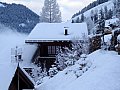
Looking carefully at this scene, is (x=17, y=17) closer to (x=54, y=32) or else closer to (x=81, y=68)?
(x=54, y=32)

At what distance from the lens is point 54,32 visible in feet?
122

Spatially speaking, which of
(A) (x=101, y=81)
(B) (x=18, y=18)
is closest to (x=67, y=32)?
(A) (x=101, y=81)

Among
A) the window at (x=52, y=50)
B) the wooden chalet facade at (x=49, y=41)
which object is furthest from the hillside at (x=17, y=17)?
the window at (x=52, y=50)

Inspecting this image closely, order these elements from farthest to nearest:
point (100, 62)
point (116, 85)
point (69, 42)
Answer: point (69, 42)
point (100, 62)
point (116, 85)

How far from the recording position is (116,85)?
33.9 feet

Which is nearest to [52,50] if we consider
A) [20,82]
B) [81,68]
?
[81,68]

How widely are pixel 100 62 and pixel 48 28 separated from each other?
1005 inches

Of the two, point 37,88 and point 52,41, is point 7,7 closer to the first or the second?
point 52,41

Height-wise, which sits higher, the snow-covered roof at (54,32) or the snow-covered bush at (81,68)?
the snow-covered roof at (54,32)

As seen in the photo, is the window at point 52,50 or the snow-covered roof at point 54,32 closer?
the snow-covered roof at point 54,32

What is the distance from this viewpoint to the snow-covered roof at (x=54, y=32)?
1402 inches

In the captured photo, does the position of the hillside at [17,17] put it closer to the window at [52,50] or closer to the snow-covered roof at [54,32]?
the snow-covered roof at [54,32]

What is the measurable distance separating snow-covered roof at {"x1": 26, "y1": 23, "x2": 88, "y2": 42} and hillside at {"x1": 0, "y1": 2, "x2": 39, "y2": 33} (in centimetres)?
4161

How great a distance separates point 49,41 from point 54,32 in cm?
185
